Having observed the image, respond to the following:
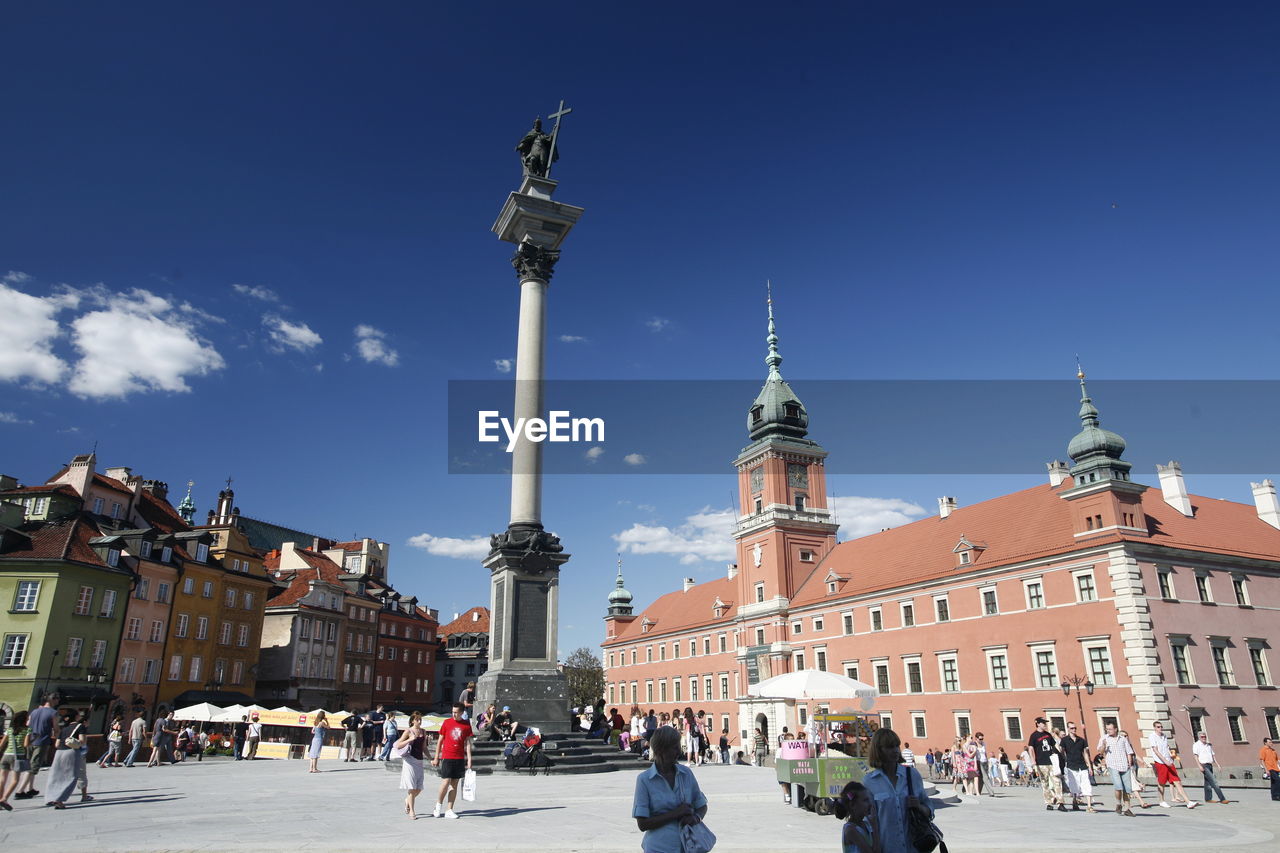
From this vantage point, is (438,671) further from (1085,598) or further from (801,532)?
(1085,598)

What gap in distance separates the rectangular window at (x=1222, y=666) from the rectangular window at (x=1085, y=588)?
597 cm

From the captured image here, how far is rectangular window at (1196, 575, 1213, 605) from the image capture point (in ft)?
138

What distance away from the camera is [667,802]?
5.46m

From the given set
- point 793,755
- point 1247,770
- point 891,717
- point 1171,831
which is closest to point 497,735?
point 793,755

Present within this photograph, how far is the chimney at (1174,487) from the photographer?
158ft

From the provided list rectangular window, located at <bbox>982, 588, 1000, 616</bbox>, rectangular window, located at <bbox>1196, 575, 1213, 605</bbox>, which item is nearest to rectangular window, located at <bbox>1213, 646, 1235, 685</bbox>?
rectangular window, located at <bbox>1196, 575, 1213, 605</bbox>

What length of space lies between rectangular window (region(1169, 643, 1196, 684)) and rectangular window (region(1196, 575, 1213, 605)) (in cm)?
346

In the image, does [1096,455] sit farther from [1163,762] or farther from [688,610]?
[688,610]

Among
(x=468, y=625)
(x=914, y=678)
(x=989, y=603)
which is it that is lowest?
(x=914, y=678)

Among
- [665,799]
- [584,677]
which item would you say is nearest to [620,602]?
[584,677]

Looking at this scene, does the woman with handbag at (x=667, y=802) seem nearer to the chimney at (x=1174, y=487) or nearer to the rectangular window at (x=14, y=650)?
the rectangular window at (x=14, y=650)

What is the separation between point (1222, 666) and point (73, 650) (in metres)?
55.3

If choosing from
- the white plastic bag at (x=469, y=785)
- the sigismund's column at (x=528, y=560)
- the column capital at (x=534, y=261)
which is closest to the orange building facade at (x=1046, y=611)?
the sigismund's column at (x=528, y=560)

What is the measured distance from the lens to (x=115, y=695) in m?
41.9
